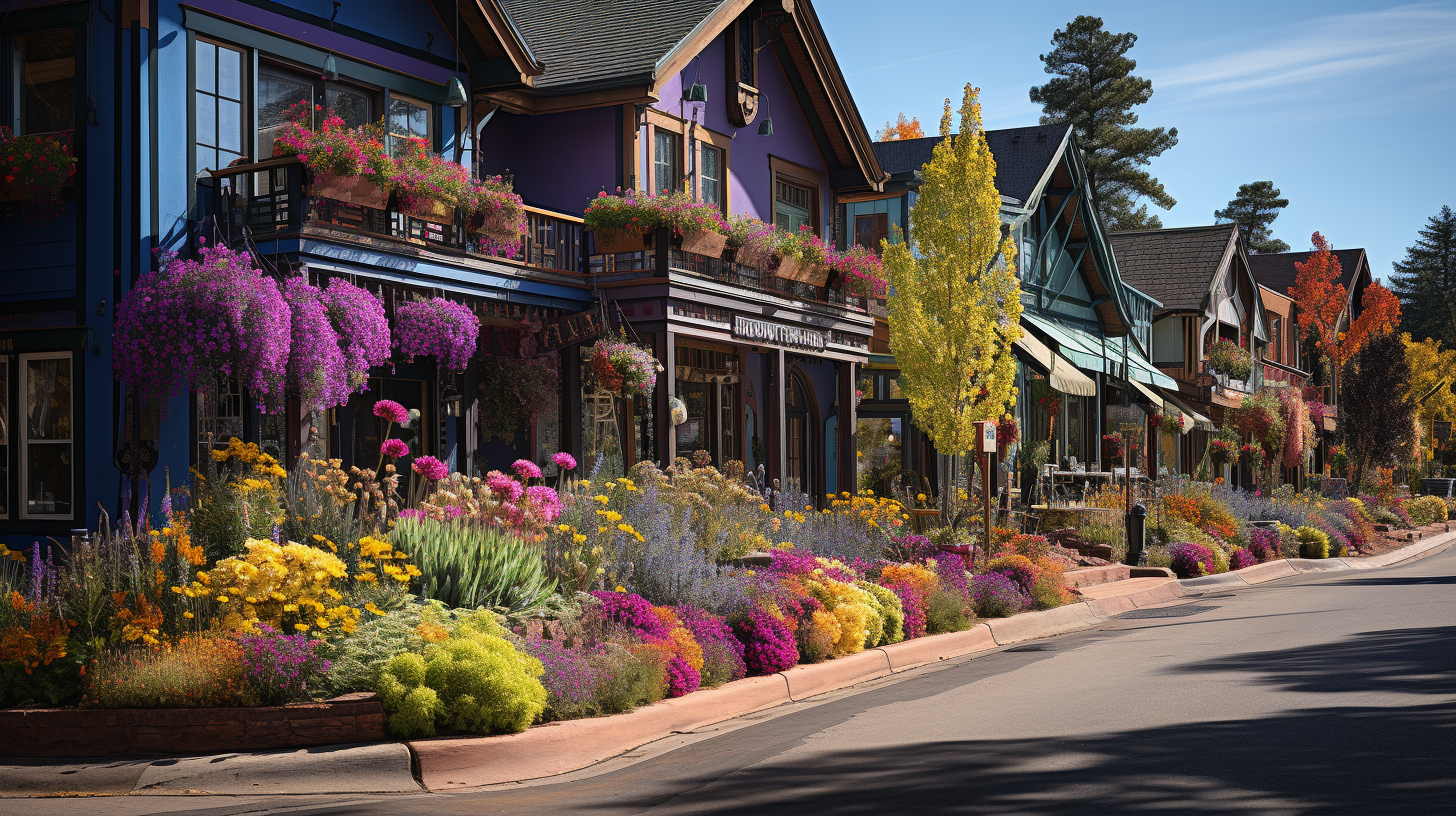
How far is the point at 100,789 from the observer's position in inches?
295

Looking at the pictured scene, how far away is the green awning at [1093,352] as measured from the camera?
30.9 m

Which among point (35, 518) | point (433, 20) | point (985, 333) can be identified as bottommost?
point (35, 518)

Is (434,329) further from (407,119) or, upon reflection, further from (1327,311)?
(1327,311)

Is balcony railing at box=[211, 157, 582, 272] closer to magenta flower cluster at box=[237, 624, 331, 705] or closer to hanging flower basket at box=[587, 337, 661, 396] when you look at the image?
hanging flower basket at box=[587, 337, 661, 396]

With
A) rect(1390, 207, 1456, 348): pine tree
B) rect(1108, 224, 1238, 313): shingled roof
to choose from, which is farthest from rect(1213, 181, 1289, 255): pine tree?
rect(1108, 224, 1238, 313): shingled roof

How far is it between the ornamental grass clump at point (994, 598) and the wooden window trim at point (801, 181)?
930cm

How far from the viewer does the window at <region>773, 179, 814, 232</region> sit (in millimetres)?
23484

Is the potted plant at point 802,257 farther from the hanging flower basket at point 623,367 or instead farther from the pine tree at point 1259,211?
the pine tree at point 1259,211

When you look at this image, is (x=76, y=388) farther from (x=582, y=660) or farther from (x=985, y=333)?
(x=985, y=333)

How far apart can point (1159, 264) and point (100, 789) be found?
42318 millimetres

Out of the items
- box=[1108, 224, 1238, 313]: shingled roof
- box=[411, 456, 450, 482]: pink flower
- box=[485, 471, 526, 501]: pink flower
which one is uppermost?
box=[1108, 224, 1238, 313]: shingled roof

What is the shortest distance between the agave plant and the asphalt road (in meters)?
1.84

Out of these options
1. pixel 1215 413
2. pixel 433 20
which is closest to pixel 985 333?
pixel 433 20

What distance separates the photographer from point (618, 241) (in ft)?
59.2
